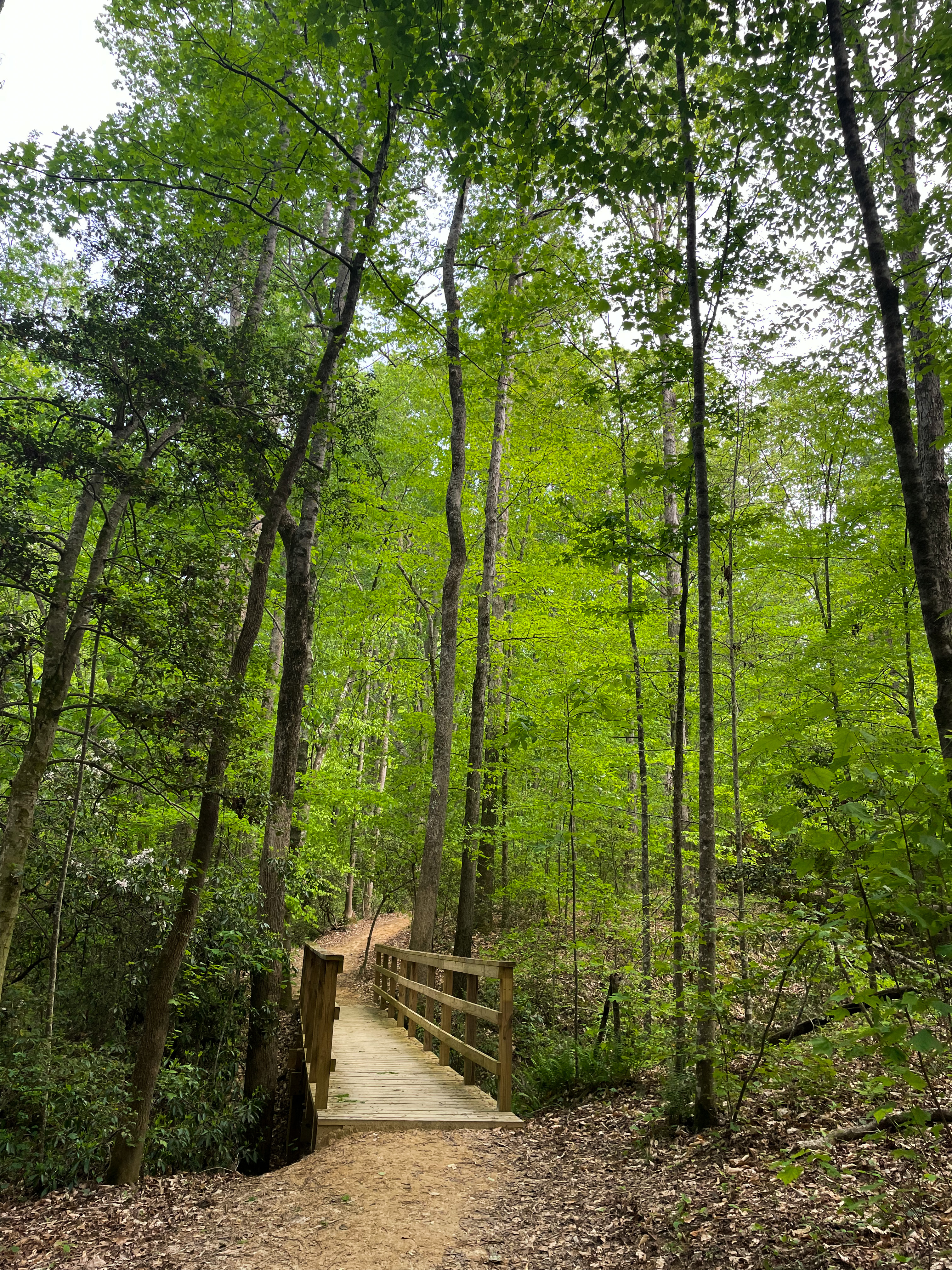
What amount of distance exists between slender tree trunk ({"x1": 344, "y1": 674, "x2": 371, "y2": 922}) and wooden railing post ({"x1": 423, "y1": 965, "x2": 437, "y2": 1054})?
6.99m

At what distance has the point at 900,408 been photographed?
3949mm

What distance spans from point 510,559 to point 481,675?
318 centimetres

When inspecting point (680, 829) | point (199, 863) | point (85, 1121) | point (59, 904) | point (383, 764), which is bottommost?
point (85, 1121)

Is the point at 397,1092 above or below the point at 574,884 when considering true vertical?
below

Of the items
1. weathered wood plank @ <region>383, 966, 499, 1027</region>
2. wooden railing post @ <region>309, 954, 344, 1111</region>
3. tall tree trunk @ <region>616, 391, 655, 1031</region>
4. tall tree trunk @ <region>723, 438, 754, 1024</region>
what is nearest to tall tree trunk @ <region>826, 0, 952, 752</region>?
tall tree trunk @ <region>723, 438, 754, 1024</region>

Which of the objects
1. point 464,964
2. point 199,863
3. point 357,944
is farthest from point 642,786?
point 357,944

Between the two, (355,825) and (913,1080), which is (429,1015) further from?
(355,825)

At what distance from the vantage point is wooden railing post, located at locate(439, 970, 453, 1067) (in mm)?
7219

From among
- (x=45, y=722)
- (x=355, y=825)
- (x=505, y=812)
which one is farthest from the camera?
(x=355, y=825)

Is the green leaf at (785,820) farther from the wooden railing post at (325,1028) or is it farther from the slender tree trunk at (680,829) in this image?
the wooden railing post at (325,1028)

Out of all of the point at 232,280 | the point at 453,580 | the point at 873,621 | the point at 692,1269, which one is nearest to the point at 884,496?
the point at 873,621

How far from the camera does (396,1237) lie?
4121 mm

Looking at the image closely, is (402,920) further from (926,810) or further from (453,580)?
(926,810)

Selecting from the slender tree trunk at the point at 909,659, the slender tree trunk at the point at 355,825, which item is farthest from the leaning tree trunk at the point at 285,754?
the slender tree trunk at the point at 355,825
